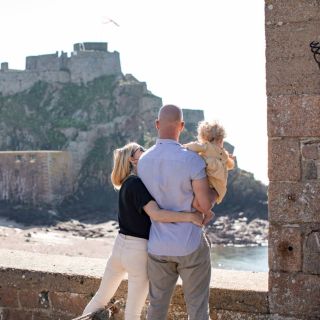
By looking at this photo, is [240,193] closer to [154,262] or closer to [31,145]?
[31,145]

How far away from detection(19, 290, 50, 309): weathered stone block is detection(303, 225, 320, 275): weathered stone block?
2048 mm

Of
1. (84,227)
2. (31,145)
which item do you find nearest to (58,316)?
(84,227)

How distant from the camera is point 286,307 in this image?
4121 millimetres

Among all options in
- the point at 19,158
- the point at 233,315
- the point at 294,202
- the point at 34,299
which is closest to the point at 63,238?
the point at 19,158

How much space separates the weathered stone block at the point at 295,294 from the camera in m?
4.02

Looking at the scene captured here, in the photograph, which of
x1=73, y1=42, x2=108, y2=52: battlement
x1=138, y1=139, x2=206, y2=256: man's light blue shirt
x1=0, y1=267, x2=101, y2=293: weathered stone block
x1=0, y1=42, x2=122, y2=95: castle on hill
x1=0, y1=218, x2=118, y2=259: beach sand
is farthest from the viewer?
x1=73, y1=42, x2=108, y2=52: battlement

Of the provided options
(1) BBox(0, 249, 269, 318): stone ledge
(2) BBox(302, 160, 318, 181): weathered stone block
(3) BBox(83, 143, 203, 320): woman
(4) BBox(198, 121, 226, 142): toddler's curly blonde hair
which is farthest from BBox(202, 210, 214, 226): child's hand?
(1) BBox(0, 249, 269, 318): stone ledge

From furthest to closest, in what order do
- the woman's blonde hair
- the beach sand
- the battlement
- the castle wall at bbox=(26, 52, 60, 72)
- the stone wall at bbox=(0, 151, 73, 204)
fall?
the castle wall at bbox=(26, 52, 60, 72), the battlement, the stone wall at bbox=(0, 151, 73, 204), the beach sand, the woman's blonde hair

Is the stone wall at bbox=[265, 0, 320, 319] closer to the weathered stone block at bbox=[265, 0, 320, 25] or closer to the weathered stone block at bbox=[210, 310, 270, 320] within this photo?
the weathered stone block at bbox=[265, 0, 320, 25]

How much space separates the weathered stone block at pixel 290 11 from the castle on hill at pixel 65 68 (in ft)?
177

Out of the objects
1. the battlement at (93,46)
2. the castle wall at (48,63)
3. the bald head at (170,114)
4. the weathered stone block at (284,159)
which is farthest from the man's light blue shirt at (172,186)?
the castle wall at (48,63)

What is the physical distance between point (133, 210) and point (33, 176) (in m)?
47.8

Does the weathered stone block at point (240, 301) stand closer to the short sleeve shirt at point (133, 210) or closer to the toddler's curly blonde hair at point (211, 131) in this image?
the short sleeve shirt at point (133, 210)

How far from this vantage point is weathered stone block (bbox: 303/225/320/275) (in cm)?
399
